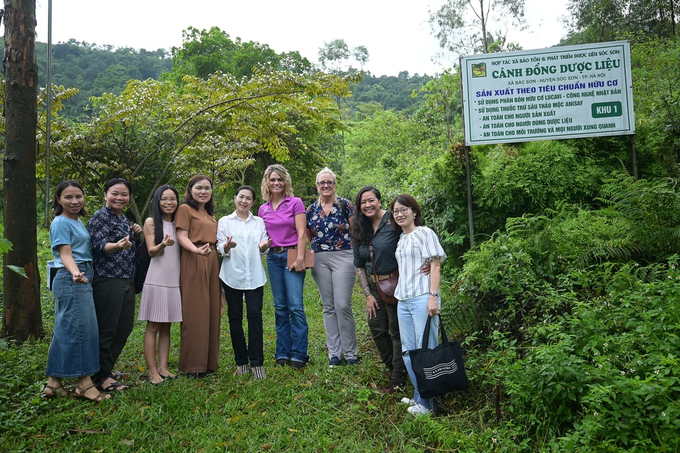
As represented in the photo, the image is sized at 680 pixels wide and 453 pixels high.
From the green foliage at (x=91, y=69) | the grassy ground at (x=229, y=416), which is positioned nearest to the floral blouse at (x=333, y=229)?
the grassy ground at (x=229, y=416)

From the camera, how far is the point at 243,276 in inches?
197

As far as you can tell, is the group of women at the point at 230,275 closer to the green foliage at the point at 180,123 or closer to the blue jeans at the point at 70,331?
the blue jeans at the point at 70,331

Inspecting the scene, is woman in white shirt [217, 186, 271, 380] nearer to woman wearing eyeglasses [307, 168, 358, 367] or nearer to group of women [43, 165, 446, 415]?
group of women [43, 165, 446, 415]

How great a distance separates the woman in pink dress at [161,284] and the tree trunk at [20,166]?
76.6 inches

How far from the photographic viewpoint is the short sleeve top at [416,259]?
4.01 m

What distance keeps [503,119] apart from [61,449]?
5693 millimetres

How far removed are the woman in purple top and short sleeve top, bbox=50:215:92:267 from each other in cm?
177

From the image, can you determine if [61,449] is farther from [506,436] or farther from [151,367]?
[506,436]

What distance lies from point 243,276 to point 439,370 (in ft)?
7.43

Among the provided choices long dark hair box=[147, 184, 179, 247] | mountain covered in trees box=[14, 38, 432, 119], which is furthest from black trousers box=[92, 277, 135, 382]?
mountain covered in trees box=[14, 38, 432, 119]

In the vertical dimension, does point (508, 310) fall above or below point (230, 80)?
below

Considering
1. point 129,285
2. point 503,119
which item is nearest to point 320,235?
point 129,285

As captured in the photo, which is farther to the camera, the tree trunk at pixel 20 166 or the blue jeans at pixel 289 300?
the tree trunk at pixel 20 166

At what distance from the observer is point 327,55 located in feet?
160
